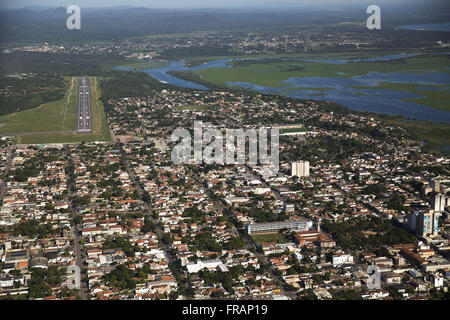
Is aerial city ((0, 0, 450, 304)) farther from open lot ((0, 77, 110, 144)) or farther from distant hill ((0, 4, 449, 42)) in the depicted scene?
distant hill ((0, 4, 449, 42))

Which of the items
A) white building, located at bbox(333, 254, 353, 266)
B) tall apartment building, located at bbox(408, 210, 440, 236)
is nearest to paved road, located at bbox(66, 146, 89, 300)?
white building, located at bbox(333, 254, 353, 266)

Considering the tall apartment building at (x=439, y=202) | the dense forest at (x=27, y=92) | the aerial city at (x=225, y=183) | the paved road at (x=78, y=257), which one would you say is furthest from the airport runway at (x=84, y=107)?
the tall apartment building at (x=439, y=202)

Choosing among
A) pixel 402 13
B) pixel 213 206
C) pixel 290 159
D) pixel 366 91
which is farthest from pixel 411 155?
pixel 402 13

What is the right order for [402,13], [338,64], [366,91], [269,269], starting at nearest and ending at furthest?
[269,269] < [366,91] < [338,64] < [402,13]

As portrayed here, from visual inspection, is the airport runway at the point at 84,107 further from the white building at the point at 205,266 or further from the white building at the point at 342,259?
the white building at the point at 342,259
